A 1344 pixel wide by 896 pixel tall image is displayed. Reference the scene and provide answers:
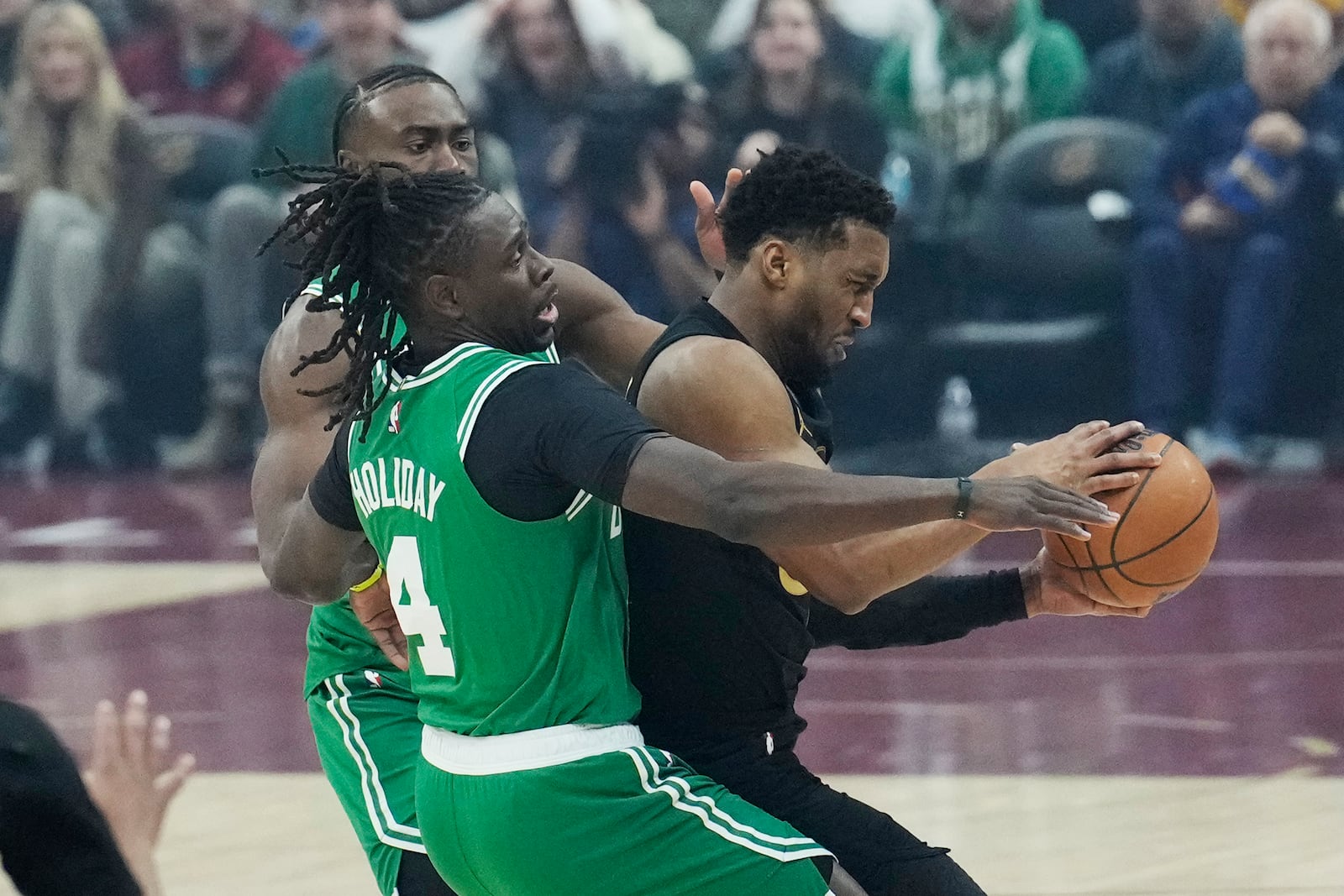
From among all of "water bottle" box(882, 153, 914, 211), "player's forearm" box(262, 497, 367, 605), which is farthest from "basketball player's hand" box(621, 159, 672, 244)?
"player's forearm" box(262, 497, 367, 605)

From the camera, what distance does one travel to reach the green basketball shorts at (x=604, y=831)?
3.21m

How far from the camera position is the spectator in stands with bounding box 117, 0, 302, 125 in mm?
13984

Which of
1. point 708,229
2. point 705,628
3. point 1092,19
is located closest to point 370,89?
point 708,229

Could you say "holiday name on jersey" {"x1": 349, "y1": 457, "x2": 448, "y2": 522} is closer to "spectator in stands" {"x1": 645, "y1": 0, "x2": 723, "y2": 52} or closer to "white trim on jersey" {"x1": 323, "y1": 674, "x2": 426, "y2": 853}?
"white trim on jersey" {"x1": 323, "y1": 674, "x2": 426, "y2": 853}

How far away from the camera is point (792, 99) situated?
12430 millimetres

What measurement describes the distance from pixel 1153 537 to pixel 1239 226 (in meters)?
8.87

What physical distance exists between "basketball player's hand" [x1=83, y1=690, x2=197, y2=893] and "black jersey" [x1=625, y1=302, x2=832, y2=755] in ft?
2.43

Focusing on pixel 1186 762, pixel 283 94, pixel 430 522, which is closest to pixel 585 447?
pixel 430 522

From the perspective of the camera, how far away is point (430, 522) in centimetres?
321

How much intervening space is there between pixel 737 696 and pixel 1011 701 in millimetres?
4188

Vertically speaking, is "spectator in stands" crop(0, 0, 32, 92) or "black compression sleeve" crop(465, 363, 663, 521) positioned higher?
Result: "black compression sleeve" crop(465, 363, 663, 521)

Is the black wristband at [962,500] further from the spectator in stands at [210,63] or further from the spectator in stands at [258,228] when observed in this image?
the spectator in stands at [210,63]

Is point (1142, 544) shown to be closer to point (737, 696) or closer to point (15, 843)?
point (737, 696)

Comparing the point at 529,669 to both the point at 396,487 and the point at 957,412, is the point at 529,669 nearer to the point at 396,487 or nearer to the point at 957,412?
the point at 396,487
